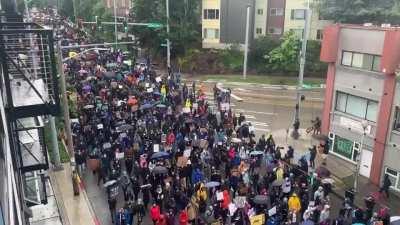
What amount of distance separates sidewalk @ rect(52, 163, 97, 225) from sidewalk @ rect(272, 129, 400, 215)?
487 inches

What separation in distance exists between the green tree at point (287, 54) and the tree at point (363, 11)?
4.50m

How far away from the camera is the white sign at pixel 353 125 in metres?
23.5

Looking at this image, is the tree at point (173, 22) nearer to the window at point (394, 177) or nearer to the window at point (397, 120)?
the window at point (397, 120)

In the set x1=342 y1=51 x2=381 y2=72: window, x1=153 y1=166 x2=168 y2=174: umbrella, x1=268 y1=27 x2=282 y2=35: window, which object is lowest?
x1=153 y1=166 x2=168 y2=174: umbrella

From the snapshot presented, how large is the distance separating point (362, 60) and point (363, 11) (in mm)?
21065

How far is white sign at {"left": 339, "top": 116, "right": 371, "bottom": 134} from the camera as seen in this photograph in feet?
77.1

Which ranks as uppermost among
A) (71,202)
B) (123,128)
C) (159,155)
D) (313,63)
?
(313,63)

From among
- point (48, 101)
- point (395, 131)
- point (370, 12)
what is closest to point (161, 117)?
point (395, 131)

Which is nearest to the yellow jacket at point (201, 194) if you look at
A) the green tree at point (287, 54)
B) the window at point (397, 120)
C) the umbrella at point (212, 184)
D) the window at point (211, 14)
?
the umbrella at point (212, 184)

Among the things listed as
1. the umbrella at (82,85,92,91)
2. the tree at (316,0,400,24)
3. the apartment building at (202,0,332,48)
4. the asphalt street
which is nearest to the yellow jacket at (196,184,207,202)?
the asphalt street

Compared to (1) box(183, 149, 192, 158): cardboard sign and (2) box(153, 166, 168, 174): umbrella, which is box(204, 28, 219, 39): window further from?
(2) box(153, 166, 168, 174): umbrella

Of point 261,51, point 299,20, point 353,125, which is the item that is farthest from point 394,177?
point 299,20

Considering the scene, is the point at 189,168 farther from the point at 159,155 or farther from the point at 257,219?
the point at 257,219

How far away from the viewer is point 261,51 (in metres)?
Answer: 51.7
